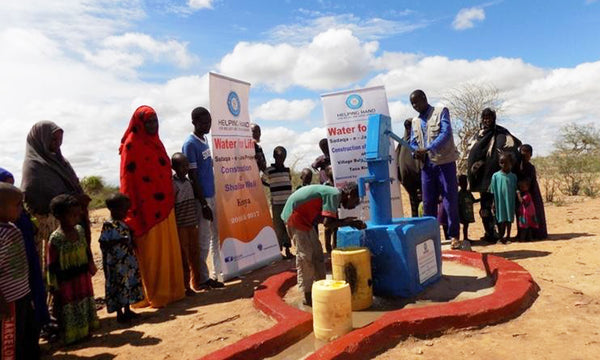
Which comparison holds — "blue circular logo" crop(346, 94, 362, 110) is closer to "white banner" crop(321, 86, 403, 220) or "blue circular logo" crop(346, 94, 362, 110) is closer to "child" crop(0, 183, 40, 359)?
"white banner" crop(321, 86, 403, 220)

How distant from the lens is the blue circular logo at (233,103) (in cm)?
600

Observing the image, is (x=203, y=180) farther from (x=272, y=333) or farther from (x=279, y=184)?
(x=272, y=333)

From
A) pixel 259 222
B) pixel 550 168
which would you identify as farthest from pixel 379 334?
pixel 550 168

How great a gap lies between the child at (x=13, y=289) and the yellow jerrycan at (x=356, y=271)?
2.18 metres

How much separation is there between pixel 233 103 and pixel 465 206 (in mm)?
3541

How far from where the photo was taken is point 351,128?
6754 mm

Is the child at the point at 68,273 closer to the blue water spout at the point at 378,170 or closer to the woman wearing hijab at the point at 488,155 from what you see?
the blue water spout at the point at 378,170

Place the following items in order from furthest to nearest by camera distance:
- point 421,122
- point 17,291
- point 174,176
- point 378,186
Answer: point 421,122 < point 174,176 < point 378,186 < point 17,291

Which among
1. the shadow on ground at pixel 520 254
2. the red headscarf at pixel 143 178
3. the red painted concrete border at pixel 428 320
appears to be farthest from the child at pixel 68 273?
the shadow on ground at pixel 520 254

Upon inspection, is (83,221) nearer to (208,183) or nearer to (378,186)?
(208,183)

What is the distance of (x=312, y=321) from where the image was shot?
3525 millimetres

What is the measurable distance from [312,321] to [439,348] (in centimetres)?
94

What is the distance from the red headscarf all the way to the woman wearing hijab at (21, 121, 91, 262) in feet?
1.58

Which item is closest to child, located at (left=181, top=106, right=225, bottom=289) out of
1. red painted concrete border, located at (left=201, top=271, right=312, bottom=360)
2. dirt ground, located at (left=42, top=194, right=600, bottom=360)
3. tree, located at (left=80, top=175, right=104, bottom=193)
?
dirt ground, located at (left=42, top=194, right=600, bottom=360)
